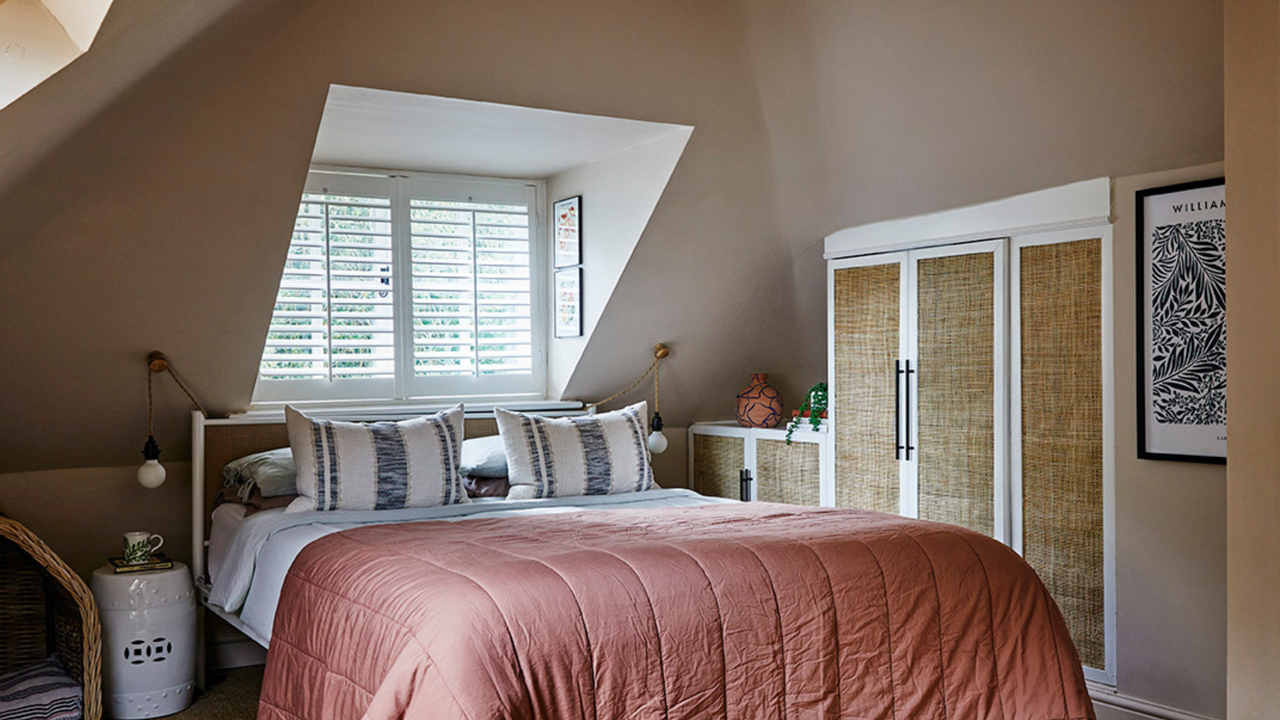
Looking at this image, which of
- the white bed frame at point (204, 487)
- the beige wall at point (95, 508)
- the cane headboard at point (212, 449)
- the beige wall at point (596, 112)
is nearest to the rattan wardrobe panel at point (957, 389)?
the beige wall at point (596, 112)

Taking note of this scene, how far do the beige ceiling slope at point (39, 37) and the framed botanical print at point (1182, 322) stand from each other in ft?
9.73

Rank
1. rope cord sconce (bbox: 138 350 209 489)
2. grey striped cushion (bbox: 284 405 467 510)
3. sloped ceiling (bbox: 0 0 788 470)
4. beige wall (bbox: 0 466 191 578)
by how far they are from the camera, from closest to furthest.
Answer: sloped ceiling (bbox: 0 0 788 470) → grey striped cushion (bbox: 284 405 467 510) → rope cord sconce (bbox: 138 350 209 489) → beige wall (bbox: 0 466 191 578)

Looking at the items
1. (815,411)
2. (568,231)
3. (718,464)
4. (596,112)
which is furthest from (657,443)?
(596,112)

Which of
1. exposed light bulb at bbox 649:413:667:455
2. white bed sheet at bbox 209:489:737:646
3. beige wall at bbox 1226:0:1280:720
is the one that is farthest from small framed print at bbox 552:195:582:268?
beige wall at bbox 1226:0:1280:720

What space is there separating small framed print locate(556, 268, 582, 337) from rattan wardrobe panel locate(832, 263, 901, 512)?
113 cm

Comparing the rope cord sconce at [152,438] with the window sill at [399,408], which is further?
the window sill at [399,408]

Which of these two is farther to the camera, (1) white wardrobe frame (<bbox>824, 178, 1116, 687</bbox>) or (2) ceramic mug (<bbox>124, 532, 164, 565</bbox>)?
(2) ceramic mug (<bbox>124, 532, 164, 565</bbox>)

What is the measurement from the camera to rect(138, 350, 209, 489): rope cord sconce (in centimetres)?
380

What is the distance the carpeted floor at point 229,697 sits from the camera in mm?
3608

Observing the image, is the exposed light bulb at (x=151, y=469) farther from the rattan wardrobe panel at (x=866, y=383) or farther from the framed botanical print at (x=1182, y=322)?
the framed botanical print at (x=1182, y=322)

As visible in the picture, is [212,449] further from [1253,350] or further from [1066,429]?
[1253,350]

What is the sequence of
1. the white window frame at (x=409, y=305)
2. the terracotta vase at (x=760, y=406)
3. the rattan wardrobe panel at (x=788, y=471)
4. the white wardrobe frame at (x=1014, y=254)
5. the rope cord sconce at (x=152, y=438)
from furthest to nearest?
1. the terracotta vase at (x=760, y=406)
2. the rattan wardrobe panel at (x=788, y=471)
3. the white window frame at (x=409, y=305)
4. the rope cord sconce at (x=152, y=438)
5. the white wardrobe frame at (x=1014, y=254)

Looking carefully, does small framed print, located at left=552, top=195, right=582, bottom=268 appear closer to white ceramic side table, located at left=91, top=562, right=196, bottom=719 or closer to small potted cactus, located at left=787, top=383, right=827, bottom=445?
small potted cactus, located at left=787, top=383, right=827, bottom=445

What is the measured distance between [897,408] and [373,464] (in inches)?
79.9
